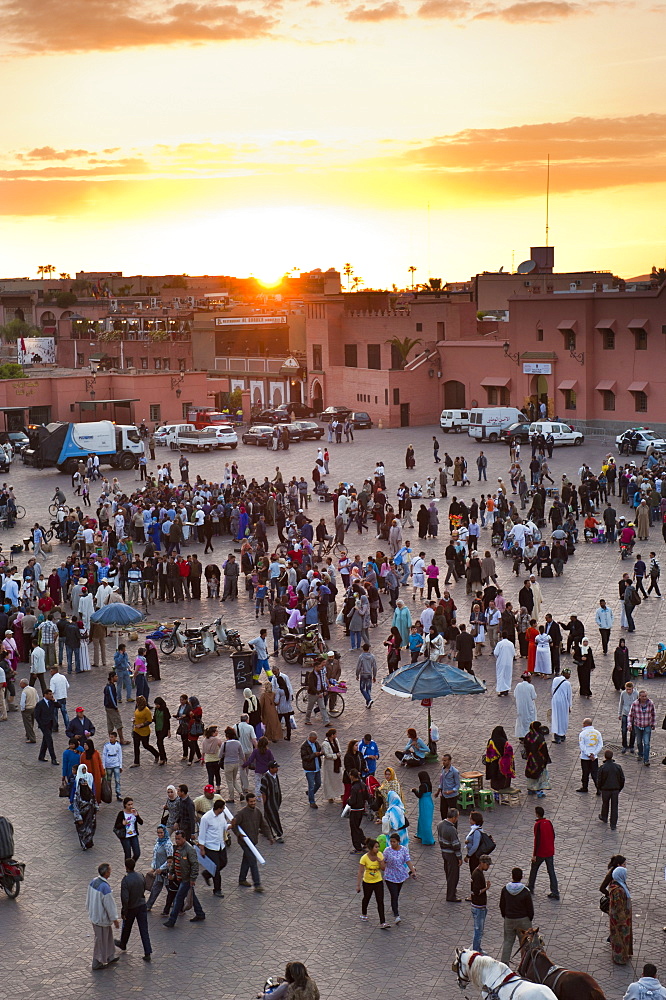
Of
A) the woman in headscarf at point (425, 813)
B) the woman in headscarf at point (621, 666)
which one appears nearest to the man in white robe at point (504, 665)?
the woman in headscarf at point (621, 666)

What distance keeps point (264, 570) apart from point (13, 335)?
8098 centimetres

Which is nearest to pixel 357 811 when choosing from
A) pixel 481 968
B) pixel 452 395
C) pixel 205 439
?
pixel 481 968

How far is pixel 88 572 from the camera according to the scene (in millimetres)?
27719

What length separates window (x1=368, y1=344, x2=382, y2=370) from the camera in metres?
68.9

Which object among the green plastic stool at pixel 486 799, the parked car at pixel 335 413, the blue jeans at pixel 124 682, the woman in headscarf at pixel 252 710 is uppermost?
the parked car at pixel 335 413

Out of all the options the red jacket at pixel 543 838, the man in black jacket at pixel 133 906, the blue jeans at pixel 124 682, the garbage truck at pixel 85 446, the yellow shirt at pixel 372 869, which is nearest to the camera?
the man in black jacket at pixel 133 906

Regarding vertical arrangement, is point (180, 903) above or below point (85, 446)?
below

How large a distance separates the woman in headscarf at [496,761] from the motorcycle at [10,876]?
6.17 meters

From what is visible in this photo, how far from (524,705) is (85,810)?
256 inches

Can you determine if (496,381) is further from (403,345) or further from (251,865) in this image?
(251,865)

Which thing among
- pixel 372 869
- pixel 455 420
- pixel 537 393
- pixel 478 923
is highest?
pixel 537 393

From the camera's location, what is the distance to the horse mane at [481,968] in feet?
34.2

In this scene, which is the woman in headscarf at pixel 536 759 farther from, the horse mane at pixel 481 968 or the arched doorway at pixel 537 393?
the arched doorway at pixel 537 393

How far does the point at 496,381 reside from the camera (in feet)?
206
